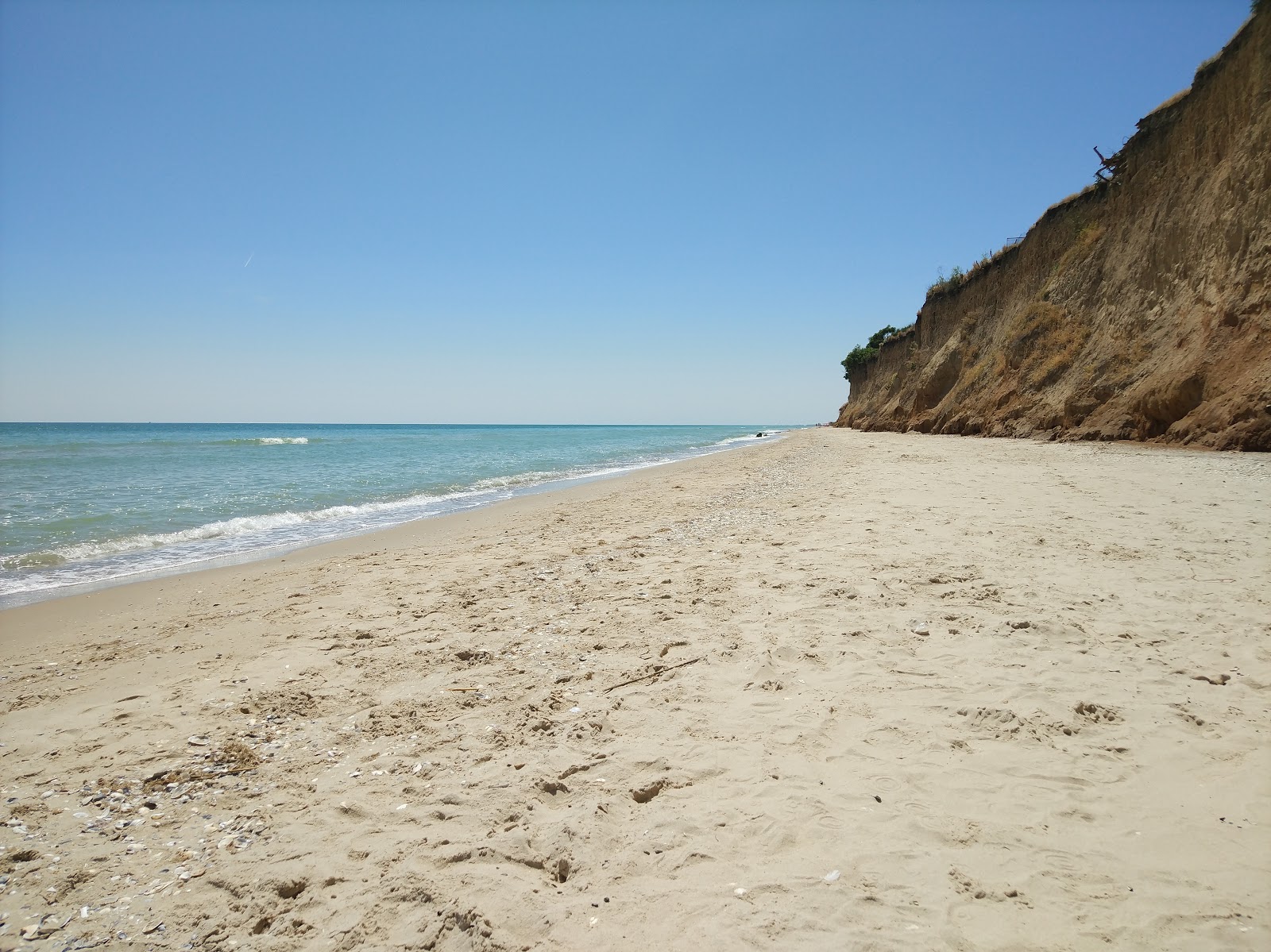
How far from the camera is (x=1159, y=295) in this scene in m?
15.4

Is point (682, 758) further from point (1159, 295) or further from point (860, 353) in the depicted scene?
point (860, 353)

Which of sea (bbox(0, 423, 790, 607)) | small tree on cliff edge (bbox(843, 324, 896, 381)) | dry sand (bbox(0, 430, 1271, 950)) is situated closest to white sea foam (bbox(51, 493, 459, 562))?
sea (bbox(0, 423, 790, 607))

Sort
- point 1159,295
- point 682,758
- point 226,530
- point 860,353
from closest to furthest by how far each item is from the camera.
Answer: point 682,758 < point 226,530 < point 1159,295 < point 860,353

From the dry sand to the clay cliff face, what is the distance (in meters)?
9.04

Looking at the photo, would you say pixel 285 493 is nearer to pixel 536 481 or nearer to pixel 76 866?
pixel 536 481

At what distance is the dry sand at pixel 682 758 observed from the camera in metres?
2.14

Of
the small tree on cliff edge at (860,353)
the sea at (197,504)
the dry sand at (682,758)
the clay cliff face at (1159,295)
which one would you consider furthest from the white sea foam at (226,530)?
the small tree on cliff edge at (860,353)

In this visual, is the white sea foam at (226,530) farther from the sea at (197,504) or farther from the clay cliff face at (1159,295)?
the clay cliff face at (1159,295)

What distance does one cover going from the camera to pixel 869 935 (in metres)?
1.96

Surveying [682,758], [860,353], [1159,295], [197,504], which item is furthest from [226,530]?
[860,353]

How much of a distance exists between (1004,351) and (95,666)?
24.8 m

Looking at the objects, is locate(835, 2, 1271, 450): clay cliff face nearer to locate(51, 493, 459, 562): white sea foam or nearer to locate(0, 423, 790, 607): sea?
locate(0, 423, 790, 607): sea

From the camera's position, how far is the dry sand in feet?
7.02

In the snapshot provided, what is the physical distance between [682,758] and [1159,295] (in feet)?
63.2
